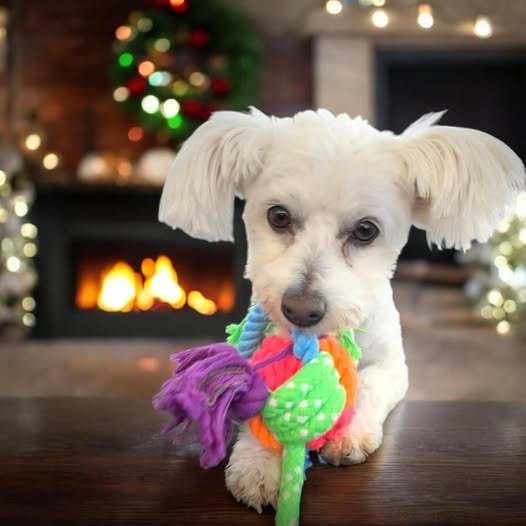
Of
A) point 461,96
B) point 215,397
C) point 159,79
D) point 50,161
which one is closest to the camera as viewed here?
point 215,397

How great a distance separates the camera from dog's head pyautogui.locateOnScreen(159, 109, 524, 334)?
0.77 meters

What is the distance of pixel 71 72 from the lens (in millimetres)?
3756

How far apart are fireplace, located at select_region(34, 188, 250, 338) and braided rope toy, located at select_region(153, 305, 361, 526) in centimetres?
254

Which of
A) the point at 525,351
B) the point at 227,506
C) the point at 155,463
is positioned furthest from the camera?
the point at 525,351

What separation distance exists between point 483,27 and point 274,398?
3534 mm

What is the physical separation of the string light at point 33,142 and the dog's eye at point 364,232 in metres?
2.92

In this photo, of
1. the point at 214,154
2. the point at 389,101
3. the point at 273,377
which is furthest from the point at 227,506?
the point at 389,101

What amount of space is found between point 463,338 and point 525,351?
0.34m

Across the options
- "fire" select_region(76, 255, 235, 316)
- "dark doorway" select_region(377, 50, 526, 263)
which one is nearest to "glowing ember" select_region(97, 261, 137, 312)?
"fire" select_region(76, 255, 235, 316)

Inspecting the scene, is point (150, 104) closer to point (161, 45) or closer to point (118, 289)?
point (161, 45)

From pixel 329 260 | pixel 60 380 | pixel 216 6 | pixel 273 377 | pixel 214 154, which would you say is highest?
pixel 216 6

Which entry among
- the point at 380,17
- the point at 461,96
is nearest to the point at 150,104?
the point at 380,17

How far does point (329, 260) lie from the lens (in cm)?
79

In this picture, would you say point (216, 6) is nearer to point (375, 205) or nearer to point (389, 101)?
point (389, 101)
